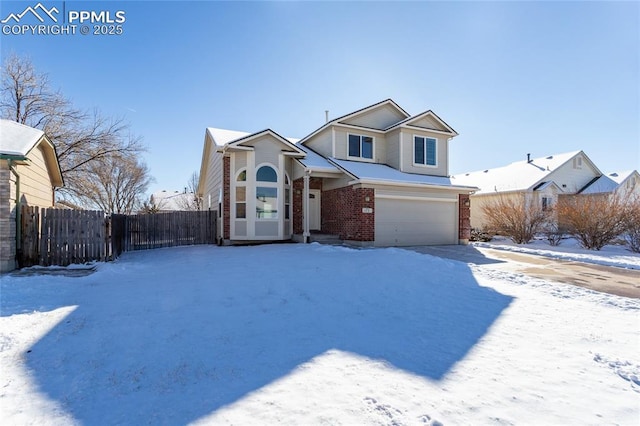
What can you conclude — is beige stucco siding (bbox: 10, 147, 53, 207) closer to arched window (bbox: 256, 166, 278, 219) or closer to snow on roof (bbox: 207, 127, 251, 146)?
snow on roof (bbox: 207, 127, 251, 146)

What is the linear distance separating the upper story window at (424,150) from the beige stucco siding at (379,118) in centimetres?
188

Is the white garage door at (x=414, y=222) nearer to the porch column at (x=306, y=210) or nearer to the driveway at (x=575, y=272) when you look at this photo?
the porch column at (x=306, y=210)

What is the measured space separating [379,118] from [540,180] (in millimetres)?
13894

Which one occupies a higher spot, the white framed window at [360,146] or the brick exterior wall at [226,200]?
the white framed window at [360,146]

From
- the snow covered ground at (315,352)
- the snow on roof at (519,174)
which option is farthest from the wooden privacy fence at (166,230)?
the snow on roof at (519,174)

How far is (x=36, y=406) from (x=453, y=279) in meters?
6.78

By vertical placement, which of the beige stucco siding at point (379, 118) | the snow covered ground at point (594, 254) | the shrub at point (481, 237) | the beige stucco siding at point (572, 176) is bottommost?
the snow covered ground at point (594, 254)

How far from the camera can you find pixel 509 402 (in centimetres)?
273

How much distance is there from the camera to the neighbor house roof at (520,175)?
23.3 meters

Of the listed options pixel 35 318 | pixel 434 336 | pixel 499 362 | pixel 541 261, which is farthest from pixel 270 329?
pixel 541 261

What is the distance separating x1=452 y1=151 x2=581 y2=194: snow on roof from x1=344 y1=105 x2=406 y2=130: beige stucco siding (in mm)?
Result: 10581

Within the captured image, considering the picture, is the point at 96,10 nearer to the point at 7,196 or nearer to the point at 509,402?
the point at 7,196

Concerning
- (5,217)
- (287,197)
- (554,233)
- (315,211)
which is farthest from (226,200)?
(554,233)

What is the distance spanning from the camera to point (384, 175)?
46.6ft
